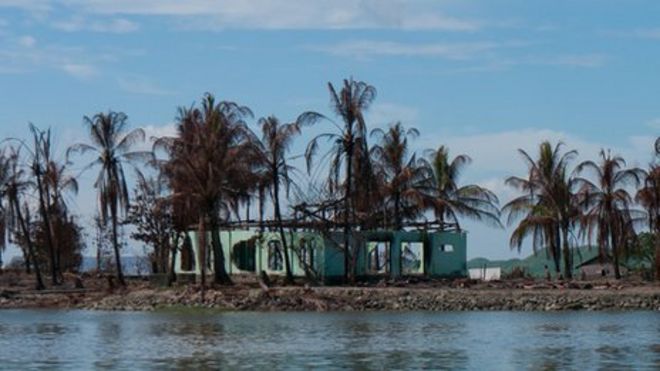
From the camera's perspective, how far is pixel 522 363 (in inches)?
1261

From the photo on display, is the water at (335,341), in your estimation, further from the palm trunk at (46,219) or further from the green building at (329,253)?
the palm trunk at (46,219)

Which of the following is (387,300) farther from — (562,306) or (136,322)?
(136,322)

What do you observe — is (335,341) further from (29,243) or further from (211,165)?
(29,243)

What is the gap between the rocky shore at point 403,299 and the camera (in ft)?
184

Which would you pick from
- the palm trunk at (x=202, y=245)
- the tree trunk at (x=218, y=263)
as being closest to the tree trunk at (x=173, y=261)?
the tree trunk at (x=218, y=263)

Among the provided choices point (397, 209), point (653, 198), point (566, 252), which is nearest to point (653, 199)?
point (653, 198)

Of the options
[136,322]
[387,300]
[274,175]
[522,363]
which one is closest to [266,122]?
[274,175]

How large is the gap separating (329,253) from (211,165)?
27.5ft

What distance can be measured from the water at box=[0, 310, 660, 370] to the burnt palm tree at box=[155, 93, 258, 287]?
8276 mm

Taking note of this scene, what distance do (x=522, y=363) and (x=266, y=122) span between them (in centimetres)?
3603

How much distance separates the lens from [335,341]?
39.4 metres

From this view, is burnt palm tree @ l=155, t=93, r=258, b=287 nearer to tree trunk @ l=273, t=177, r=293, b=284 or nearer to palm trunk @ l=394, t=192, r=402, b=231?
tree trunk @ l=273, t=177, r=293, b=284

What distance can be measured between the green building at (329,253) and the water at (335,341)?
11971mm

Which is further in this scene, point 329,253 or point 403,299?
point 329,253
